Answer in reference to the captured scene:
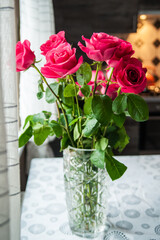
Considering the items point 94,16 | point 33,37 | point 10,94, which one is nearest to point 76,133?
point 10,94

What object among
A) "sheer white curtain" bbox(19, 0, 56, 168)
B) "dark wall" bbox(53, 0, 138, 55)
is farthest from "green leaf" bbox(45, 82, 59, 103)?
"dark wall" bbox(53, 0, 138, 55)

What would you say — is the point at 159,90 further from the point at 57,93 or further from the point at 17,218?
the point at 17,218

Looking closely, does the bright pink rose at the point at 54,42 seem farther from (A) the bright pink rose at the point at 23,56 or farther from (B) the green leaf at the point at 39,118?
(B) the green leaf at the point at 39,118

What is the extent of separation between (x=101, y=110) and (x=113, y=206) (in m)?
0.46

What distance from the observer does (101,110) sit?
627mm

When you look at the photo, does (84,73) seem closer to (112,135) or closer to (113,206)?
(112,135)

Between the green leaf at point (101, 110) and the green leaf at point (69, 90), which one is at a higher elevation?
the green leaf at point (69, 90)

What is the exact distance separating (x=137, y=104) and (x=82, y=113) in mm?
190

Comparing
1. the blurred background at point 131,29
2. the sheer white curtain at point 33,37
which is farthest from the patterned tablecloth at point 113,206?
the blurred background at point 131,29

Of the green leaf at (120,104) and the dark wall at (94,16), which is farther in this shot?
the dark wall at (94,16)

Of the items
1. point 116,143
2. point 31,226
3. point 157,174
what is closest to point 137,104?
point 116,143

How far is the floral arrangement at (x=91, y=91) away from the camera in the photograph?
0.62m

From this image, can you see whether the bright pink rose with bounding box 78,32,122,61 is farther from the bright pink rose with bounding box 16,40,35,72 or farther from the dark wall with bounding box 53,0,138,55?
the dark wall with bounding box 53,0,138,55

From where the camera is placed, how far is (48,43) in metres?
0.69
